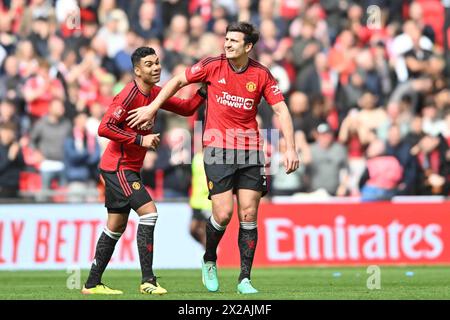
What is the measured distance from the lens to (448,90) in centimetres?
2288

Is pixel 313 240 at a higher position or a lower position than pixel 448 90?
lower

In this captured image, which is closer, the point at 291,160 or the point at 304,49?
the point at 291,160

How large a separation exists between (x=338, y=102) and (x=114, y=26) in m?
4.94

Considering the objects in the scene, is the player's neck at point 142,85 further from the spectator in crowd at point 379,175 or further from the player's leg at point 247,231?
the spectator in crowd at point 379,175

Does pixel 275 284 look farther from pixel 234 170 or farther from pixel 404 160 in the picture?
pixel 404 160

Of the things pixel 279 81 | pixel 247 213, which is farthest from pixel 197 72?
pixel 279 81

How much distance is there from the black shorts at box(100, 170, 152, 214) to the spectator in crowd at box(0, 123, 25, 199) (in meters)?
8.66

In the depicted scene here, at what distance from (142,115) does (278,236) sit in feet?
25.5

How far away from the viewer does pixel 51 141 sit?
21.7 m

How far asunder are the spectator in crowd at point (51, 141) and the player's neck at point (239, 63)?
29.9 ft

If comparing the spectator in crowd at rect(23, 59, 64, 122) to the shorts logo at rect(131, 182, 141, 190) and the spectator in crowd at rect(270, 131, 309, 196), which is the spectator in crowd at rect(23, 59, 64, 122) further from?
the shorts logo at rect(131, 182, 141, 190)

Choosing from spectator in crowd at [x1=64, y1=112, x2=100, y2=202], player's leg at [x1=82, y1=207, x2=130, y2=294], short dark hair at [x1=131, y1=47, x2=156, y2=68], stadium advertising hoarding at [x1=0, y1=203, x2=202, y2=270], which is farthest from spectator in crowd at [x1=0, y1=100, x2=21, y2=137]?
short dark hair at [x1=131, y1=47, x2=156, y2=68]
